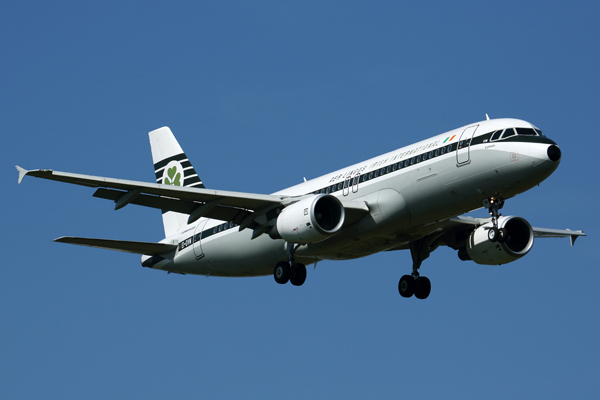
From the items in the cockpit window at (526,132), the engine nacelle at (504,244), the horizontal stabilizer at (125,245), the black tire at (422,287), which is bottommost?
the black tire at (422,287)

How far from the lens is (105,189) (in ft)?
101

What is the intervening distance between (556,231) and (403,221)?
12.3 m

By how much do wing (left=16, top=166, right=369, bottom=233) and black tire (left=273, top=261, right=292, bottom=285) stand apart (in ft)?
6.48

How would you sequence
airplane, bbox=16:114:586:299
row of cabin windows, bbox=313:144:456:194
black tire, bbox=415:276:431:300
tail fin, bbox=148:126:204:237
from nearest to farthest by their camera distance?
airplane, bbox=16:114:586:299
row of cabin windows, bbox=313:144:456:194
black tire, bbox=415:276:431:300
tail fin, bbox=148:126:204:237

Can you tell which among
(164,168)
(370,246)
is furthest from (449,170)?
(164,168)

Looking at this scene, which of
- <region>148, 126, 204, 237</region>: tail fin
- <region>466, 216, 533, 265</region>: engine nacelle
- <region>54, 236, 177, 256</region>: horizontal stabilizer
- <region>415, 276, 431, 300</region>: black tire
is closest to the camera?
<region>54, 236, 177, 256</region>: horizontal stabilizer

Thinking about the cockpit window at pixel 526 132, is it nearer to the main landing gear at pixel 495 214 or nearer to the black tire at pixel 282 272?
the main landing gear at pixel 495 214

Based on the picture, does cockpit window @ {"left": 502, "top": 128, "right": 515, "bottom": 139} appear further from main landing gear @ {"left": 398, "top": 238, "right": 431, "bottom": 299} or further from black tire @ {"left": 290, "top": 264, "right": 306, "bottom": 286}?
black tire @ {"left": 290, "top": 264, "right": 306, "bottom": 286}

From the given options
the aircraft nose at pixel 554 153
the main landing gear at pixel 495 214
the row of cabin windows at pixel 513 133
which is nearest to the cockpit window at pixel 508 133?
the row of cabin windows at pixel 513 133

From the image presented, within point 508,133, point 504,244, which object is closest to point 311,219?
point 508,133

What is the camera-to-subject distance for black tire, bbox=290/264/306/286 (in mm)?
34125

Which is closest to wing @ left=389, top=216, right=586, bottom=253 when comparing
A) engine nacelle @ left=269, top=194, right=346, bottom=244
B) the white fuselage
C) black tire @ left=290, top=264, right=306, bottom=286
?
the white fuselage

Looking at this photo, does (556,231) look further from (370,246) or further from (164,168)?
(164,168)

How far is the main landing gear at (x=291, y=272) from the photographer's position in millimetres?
34156
